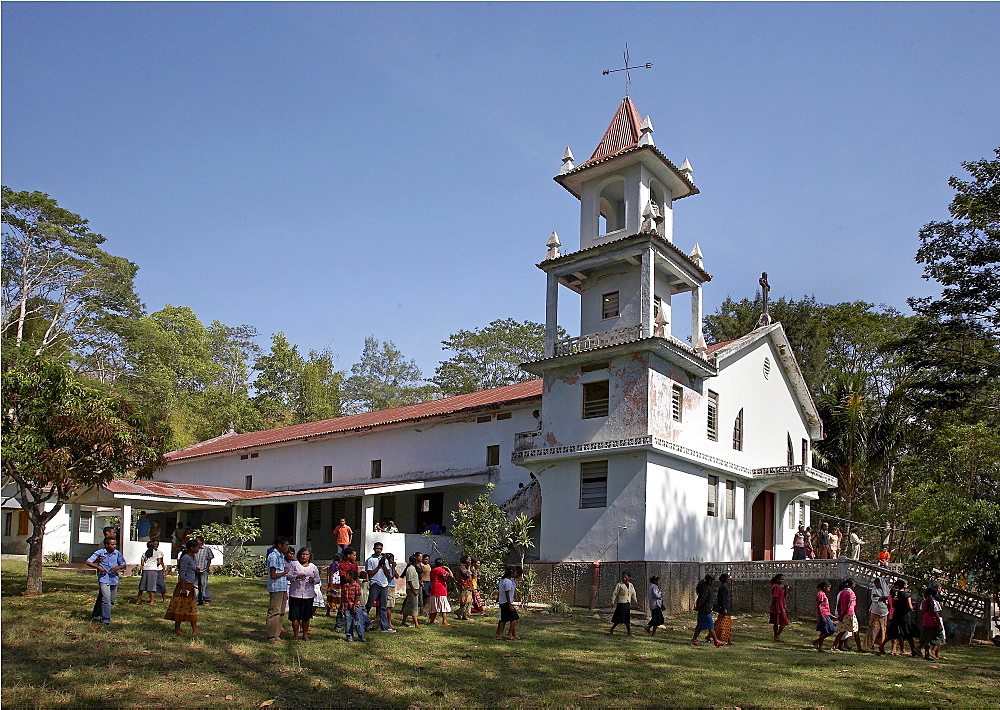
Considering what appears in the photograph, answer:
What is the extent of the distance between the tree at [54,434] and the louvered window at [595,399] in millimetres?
12259

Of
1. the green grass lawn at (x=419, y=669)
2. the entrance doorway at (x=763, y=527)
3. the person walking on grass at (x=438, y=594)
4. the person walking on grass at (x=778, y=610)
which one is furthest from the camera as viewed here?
the entrance doorway at (x=763, y=527)

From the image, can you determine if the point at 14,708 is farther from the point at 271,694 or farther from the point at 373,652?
the point at 373,652

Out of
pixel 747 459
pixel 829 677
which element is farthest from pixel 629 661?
pixel 747 459

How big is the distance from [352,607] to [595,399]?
1203cm

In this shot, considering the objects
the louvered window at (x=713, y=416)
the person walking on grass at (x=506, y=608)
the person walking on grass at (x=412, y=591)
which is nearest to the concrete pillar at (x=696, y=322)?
the louvered window at (x=713, y=416)

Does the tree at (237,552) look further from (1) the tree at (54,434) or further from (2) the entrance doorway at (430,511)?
(1) the tree at (54,434)

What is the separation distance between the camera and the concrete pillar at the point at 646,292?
25.2 metres

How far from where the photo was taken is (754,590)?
24344 mm

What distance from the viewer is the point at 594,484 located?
25547 millimetres

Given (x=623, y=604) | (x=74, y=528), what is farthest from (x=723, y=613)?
(x=74, y=528)

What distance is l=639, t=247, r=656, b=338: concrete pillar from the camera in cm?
2520

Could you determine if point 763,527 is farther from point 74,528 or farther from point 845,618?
point 74,528

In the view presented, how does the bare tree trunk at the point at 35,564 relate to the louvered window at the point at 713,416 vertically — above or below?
below

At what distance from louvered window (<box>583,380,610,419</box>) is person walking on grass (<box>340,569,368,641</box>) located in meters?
11.4
